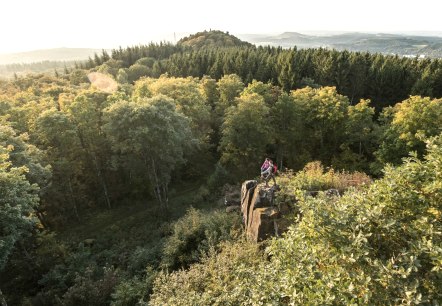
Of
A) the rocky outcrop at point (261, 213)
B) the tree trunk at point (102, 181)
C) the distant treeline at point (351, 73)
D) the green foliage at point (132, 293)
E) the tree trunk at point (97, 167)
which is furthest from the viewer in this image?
the distant treeline at point (351, 73)

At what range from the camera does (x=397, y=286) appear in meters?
6.30

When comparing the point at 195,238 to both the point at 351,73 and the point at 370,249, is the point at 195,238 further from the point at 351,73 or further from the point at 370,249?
the point at 351,73

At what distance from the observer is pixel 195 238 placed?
62.5 ft

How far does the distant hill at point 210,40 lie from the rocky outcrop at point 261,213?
111 m

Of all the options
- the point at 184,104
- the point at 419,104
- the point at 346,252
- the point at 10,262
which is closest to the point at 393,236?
the point at 346,252

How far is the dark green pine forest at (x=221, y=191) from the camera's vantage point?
727 cm

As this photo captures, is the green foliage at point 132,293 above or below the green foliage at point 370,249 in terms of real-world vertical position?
below

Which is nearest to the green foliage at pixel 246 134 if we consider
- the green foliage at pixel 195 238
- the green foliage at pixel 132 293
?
the green foliage at pixel 195 238

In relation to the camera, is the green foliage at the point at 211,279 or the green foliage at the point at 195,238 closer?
the green foliage at the point at 211,279

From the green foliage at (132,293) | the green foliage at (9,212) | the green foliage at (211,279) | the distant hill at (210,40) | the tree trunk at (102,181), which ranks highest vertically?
the distant hill at (210,40)

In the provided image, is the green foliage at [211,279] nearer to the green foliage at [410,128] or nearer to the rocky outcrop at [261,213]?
the rocky outcrop at [261,213]

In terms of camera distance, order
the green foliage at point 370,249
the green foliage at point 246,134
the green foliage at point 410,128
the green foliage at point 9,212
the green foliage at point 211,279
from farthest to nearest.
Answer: the green foliage at point 246,134
the green foliage at point 410,128
the green foliage at point 9,212
the green foliage at point 211,279
the green foliage at point 370,249

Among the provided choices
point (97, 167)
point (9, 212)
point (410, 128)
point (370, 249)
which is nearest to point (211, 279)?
point (370, 249)

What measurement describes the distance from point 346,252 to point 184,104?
31.7 metres
